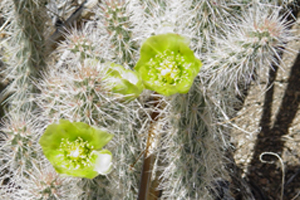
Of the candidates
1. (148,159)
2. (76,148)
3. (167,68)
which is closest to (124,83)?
(167,68)

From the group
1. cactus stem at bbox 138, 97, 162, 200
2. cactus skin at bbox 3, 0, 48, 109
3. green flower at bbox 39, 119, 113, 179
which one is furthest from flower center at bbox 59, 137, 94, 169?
cactus skin at bbox 3, 0, 48, 109

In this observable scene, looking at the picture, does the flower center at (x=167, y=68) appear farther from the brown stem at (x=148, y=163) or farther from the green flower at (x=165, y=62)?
the brown stem at (x=148, y=163)

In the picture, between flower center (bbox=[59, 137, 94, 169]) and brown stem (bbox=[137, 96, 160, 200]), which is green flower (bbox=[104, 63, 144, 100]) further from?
brown stem (bbox=[137, 96, 160, 200])

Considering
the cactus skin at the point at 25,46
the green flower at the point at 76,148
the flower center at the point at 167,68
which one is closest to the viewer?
the green flower at the point at 76,148

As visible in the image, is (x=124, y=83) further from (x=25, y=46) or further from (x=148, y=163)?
(x=25, y=46)

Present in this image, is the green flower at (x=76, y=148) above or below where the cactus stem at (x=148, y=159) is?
above

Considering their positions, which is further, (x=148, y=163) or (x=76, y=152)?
(x=148, y=163)

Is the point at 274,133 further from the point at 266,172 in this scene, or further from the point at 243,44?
the point at 243,44

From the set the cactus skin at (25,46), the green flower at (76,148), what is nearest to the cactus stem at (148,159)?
the green flower at (76,148)
